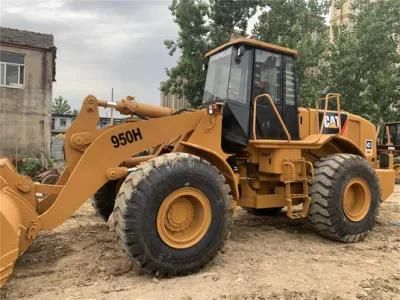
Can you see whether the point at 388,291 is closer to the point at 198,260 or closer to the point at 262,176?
the point at 198,260

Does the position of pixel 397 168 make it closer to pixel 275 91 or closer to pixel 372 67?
pixel 372 67

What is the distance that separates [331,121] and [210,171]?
2.74 meters

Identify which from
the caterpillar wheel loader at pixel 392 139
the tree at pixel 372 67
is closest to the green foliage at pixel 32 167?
the tree at pixel 372 67

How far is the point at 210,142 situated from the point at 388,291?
7.87ft

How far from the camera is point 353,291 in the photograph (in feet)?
14.0

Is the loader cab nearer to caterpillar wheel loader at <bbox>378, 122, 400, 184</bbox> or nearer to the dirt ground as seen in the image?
the dirt ground

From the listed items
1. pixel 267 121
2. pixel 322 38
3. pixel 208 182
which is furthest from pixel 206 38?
pixel 208 182

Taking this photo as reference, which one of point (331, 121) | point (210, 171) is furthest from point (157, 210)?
point (331, 121)

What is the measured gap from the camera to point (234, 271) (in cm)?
470

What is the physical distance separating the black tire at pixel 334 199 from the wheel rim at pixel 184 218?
1862 millimetres

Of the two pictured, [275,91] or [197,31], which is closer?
[275,91]

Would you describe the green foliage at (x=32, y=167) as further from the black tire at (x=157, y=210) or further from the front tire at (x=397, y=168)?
the front tire at (x=397, y=168)

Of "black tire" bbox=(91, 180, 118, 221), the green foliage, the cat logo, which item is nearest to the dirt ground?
"black tire" bbox=(91, 180, 118, 221)

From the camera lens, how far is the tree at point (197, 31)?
17625 millimetres
